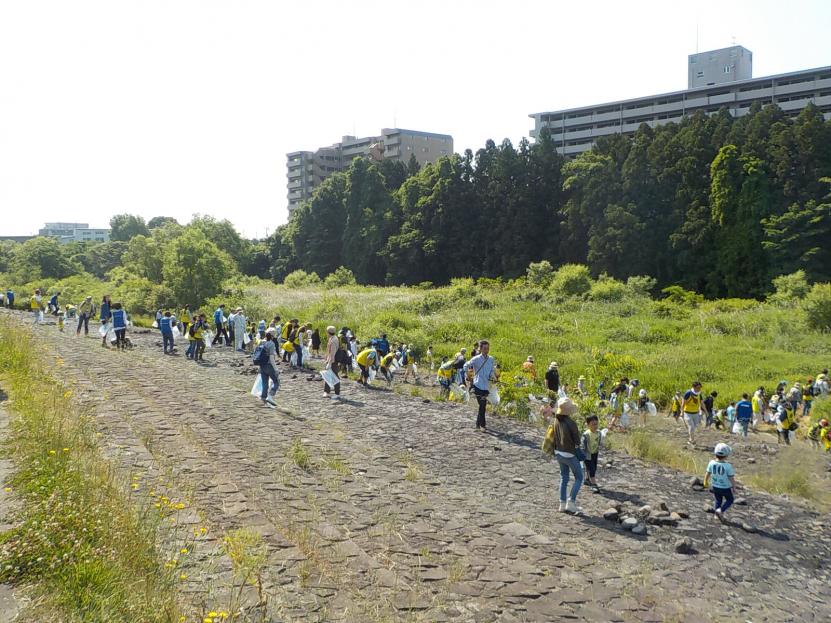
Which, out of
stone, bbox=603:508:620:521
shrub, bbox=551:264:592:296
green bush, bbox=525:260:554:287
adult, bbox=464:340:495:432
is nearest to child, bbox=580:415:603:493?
stone, bbox=603:508:620:521

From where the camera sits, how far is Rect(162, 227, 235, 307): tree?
122 feet

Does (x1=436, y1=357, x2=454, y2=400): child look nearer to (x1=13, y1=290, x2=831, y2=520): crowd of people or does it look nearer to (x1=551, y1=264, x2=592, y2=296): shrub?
(x1=13, y1=290, x2=831, y2=520): crowd of people

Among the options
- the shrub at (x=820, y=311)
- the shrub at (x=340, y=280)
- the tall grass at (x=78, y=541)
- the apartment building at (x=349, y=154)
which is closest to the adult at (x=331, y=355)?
the tall grass at (x=78, y=541)

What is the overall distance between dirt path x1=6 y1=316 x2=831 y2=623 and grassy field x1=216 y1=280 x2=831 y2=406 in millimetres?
4915

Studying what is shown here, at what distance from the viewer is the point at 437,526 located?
789 cm

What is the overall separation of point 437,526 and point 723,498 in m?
4.53

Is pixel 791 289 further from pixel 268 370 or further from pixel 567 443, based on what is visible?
pixel 567 443

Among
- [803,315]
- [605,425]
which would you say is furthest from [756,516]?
[803,315]

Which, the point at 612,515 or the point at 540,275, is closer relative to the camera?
the point at 612,515

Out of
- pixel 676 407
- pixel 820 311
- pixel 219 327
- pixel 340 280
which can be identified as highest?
pixel 340 280

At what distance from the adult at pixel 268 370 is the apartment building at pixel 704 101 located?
2107 inches

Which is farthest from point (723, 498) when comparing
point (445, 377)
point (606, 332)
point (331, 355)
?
point (606, 332)

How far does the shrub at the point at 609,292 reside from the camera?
39562 mm

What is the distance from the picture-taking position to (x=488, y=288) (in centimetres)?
4581
